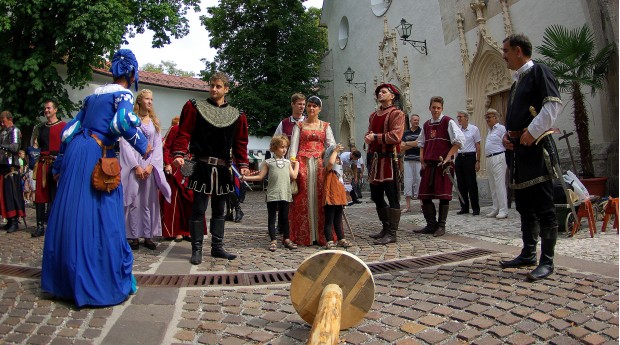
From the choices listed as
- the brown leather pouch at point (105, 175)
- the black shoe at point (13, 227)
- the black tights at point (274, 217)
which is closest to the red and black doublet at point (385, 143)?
the black tights at point (274, 217)

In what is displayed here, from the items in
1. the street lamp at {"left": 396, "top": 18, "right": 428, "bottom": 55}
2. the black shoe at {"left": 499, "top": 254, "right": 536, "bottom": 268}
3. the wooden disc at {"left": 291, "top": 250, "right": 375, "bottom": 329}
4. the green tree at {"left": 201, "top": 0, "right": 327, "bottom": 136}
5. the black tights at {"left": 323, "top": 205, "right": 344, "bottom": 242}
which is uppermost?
the green tree at {"left": 201, "top": 0, "right": 327, "bottom": 136}

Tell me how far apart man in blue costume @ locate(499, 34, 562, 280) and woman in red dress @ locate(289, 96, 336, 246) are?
7.62 ft

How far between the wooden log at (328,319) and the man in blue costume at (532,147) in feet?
6.60

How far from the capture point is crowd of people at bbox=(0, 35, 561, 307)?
141 inches

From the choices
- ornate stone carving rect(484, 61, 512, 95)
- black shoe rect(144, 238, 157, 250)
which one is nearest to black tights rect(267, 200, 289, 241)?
black shoe rect(144, 238, 157, 250)

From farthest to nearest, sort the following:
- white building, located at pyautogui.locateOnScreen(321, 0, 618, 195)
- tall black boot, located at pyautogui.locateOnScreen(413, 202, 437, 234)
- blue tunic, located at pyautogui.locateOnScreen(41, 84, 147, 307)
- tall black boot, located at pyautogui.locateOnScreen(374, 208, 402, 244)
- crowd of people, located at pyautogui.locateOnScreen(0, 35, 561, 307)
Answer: white building, located at pyautogui.locateOnScreen(321, 0, 618, 195) < tall black boot, located at pyautogui.locateOnScreen(413, 202, 437, 234) < tall black boot, located at pyautogui.locateOnScreen(374, 208, 402, 244) < crowd of people, located at pyautogui.locateOnScreen(0, 35, 561, 307) < blue tunic, located at pyautogui.locateOnScreen(41, 84, 147, 307)

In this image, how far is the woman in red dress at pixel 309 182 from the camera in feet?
19.7

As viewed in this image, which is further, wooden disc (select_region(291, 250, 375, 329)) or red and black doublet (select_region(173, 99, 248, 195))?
red and black doublet (select_region(173, 99, 248, 195))

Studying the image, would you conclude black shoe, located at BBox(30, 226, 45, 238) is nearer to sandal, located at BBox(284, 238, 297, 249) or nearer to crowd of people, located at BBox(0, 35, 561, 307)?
crowd of people, located at BBox(0, 35, 561, 307)

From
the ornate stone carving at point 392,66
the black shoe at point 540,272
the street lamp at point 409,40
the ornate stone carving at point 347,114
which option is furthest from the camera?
the ornate stone carving at point 347,114

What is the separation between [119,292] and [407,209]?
7.57 m

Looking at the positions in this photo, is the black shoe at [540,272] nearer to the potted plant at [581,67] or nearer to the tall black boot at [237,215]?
the potted plant at [581,67]

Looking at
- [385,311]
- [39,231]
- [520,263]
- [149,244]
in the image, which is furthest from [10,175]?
[520,263]

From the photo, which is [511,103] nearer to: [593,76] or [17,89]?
[593,76]
